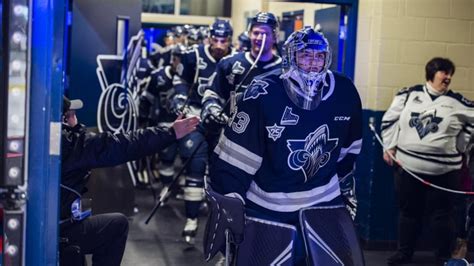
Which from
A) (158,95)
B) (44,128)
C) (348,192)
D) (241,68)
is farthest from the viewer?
(158,95)

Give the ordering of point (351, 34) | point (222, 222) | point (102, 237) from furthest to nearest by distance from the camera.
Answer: point (351, 34) < point (102, 237) < point (222, 222)

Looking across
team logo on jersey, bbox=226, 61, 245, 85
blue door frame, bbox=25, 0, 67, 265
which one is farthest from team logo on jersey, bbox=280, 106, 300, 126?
team logo on jersey, bbox=226, 61, 245, 85

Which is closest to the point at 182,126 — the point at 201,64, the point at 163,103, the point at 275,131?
the point at 275,131

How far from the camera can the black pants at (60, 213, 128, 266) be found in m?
4.11

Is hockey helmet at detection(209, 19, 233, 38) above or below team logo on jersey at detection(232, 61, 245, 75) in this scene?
above

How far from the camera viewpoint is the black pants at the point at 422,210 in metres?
6.07

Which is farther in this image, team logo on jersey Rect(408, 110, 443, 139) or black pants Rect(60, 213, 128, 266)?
team logo on jersey Rect(408, 110, 443, 139)

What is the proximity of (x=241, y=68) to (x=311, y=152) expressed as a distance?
220 centimetres

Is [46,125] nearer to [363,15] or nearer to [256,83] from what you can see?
[256,83]

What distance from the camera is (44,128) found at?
2.65m

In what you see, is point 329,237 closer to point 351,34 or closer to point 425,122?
point 425,122

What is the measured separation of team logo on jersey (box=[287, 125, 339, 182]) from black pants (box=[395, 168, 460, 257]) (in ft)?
8.15

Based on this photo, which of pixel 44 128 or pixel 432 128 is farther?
pixel 432 128

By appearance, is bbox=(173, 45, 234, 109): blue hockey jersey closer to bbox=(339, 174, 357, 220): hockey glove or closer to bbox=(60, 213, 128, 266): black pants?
bbox=(60, 213, 128, 266): black pants
